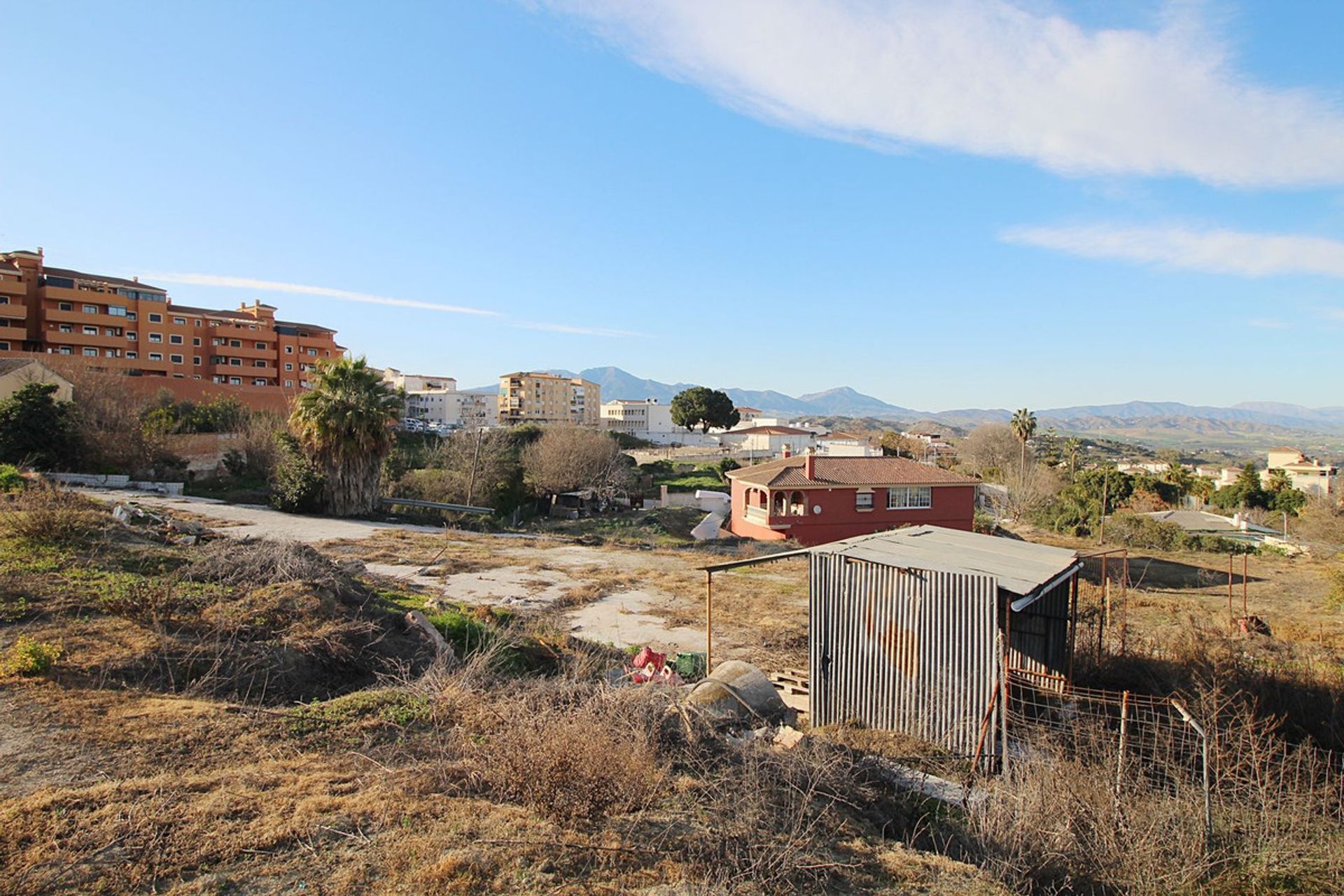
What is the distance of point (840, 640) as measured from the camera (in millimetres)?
9078

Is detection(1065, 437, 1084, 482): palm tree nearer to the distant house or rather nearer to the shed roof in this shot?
the shed roof

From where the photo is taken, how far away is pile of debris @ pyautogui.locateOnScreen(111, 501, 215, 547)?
534 inches

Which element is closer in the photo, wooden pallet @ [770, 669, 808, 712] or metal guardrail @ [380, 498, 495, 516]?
wooden pallet @ [770, 669, 808, 712]

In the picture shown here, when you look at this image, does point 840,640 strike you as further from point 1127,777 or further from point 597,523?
point 597,523

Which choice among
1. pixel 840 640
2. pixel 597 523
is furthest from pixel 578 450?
pixel 840 640

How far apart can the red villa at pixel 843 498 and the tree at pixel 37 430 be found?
26.2 metres

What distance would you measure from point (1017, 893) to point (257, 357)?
66634mm

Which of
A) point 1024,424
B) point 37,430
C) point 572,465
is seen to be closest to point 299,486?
point 37,430

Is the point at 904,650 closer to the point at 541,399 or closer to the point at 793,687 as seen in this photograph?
the point at 793,687

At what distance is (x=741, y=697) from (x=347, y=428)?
71.6 ft

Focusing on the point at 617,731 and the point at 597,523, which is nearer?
the point at 617,731

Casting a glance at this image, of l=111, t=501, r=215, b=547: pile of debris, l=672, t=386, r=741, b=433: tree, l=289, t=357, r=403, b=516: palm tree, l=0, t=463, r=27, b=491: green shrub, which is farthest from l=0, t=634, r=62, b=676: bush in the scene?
l=672, t=386, r=741, b=433: tree

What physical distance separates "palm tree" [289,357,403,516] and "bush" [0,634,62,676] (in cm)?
2031

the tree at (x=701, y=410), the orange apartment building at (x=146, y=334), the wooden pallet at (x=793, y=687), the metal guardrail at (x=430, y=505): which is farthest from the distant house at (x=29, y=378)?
the tree at (x=701, y=410)
